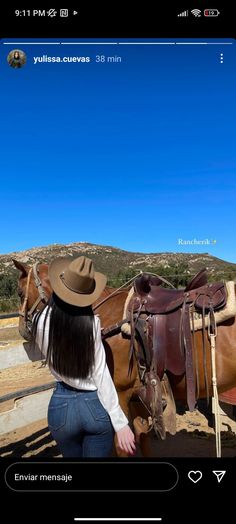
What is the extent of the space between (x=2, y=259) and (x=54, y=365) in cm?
2551

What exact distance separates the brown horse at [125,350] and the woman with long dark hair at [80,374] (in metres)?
0.79

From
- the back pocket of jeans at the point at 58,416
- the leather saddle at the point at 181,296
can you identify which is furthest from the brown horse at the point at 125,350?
the back pocket of jeans at the point at 58,416

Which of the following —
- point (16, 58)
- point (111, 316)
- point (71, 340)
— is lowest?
point (111, 316)

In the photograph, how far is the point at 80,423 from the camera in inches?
56.6

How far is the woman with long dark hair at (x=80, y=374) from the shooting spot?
1399 mm

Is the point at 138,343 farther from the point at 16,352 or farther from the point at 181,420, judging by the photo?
the point at 16,352

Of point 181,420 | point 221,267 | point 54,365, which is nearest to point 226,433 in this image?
point 181,420

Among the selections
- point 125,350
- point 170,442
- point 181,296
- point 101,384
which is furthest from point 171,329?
point 170,442

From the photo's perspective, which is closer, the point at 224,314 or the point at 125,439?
the point at 125,439

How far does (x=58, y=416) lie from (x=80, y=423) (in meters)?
0.10
